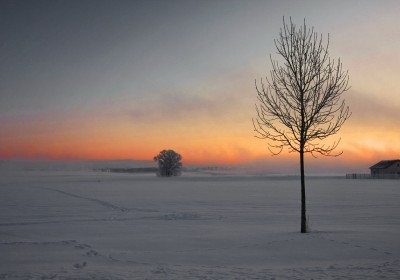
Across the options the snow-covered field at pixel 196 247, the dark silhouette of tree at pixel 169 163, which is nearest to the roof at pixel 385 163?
the dark silhouette of tree at pixel 169 163

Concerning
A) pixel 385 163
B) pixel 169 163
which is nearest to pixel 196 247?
pixel 385 163

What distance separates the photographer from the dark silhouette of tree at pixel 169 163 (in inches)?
4473

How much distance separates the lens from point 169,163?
113688mm

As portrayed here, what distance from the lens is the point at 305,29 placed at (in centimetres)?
1504

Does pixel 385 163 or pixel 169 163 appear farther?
pixel 169 163

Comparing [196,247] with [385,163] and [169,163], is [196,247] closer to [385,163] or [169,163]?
[385,163]

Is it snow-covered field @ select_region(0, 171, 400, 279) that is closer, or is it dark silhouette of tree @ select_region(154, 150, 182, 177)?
snow-covered field @ select_region(0, 171, 400, 279)

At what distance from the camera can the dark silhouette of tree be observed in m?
114

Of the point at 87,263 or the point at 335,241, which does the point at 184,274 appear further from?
the point at 335,241

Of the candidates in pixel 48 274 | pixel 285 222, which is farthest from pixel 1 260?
pixel 285 222

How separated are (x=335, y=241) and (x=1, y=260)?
34.9 feet

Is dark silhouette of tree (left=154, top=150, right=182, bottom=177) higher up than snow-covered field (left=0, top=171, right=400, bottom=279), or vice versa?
dark silhouette of tree (left=154, top=150, right=182, bottom=177)

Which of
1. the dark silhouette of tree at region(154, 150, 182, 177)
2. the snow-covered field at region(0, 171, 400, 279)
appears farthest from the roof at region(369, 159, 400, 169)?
the snow-covered field at region(0, 171, 400, 279)

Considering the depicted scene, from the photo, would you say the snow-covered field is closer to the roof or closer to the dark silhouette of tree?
the roof
